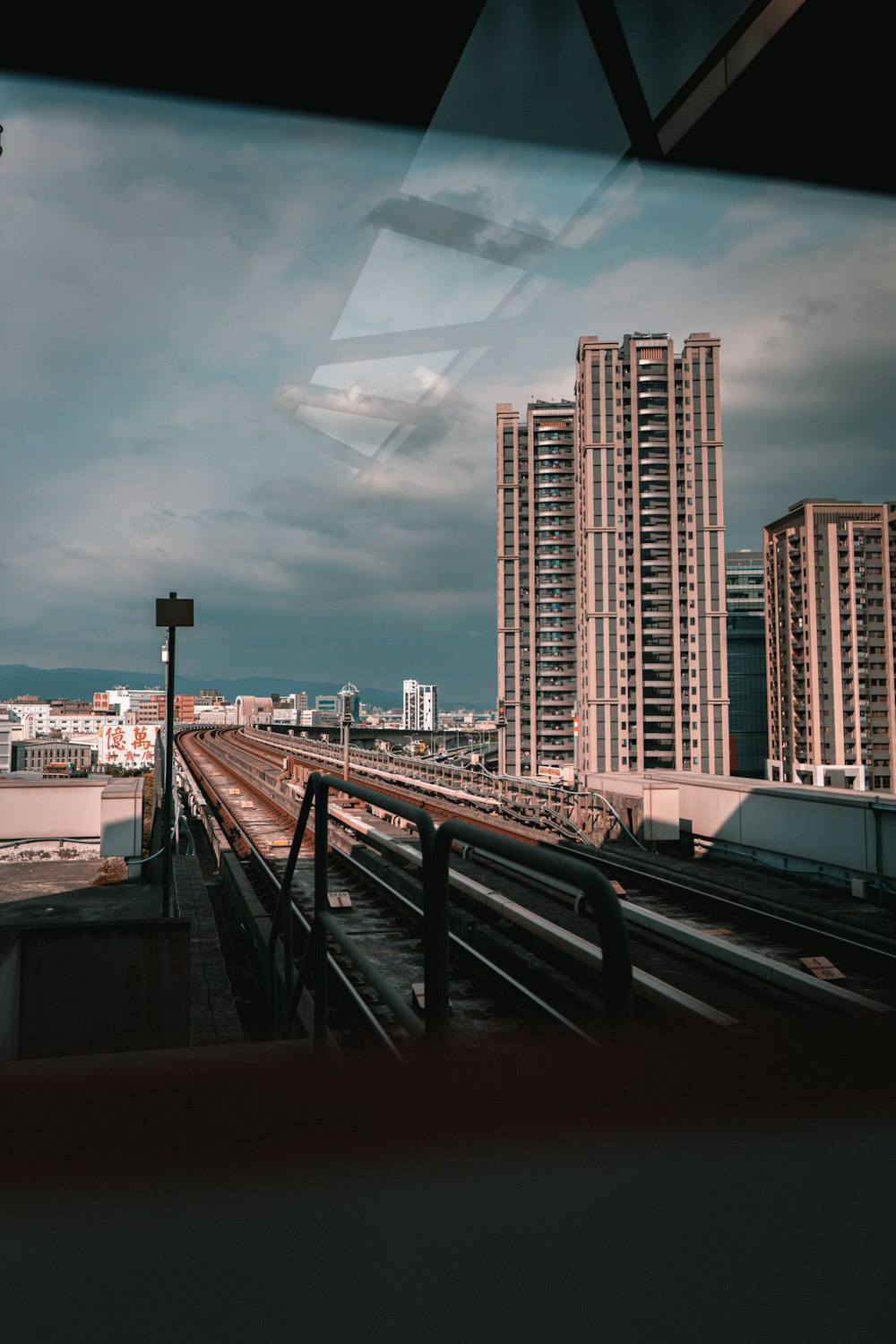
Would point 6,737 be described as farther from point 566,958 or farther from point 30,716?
point 566,958

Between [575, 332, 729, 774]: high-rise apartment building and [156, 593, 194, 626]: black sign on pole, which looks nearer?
[156, 593, 194, 626]: black sign on pole

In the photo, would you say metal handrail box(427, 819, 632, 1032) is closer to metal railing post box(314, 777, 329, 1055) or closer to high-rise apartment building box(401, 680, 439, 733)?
metal railing post box(314, 777, 329, 1055)

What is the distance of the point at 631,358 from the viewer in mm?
35906

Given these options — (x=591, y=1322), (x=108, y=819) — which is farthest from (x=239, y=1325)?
(x=108, y=819)

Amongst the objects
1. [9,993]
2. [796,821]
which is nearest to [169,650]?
[9,993]

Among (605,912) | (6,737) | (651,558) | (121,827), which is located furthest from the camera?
(651,558)

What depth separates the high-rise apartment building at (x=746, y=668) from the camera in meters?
26.5

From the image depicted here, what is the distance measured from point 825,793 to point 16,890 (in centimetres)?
767

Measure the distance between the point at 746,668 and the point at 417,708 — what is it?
16579 millimetres

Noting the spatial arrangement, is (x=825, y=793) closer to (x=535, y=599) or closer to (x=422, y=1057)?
(x=422, y=1057)

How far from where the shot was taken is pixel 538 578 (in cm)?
4394

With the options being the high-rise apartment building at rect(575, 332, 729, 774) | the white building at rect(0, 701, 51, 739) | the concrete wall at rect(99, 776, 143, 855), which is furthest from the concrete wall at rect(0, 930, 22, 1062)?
the high-rise apartment building at rect(575, 332, 729, 774)

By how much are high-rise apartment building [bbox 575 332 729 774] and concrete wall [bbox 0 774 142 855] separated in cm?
2581

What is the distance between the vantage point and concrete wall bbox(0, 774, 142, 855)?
9.05 m
